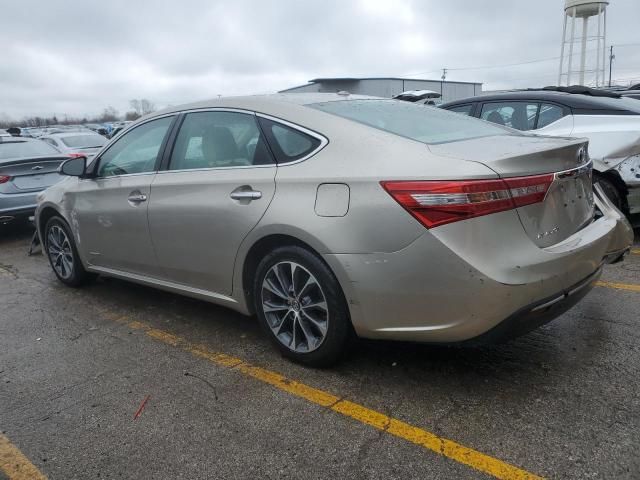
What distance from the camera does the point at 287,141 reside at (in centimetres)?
324

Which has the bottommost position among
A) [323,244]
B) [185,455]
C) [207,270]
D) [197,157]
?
[185,455]

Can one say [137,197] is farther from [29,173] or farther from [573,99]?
[29,173]

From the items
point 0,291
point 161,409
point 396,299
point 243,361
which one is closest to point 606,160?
point 396,299

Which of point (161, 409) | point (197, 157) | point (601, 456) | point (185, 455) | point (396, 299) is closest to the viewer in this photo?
point (601, 456)

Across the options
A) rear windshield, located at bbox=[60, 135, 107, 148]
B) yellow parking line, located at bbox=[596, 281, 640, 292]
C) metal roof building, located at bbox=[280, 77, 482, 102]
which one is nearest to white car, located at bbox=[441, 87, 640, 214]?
yellow parking line, located at bbox=[596, 281, 640, 292]

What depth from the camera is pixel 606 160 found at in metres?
5.32

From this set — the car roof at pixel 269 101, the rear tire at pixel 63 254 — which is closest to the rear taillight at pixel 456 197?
the car roof at pixel 269 101

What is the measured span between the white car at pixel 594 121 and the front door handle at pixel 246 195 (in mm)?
3198

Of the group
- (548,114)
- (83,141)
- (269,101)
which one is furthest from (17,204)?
(548,114)

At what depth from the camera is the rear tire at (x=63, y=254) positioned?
509 cm

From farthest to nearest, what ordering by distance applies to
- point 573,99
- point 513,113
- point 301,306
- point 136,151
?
point 513,113 → point 573,99 → point 136,151 → point 301,306

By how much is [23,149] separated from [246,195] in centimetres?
685

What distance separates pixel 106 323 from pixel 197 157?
1578 mm

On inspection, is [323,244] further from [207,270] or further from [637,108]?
[637,108]
